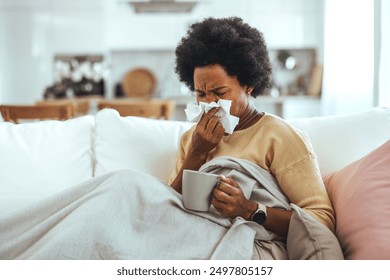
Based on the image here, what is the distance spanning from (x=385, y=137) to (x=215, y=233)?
0.73 m

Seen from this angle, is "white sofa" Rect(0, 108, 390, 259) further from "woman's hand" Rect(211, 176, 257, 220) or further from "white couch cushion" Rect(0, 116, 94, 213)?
"woman's hand" Rect(211, 176, 257, 220)

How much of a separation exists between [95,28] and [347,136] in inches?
191

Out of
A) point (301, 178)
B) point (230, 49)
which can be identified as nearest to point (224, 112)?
point (230, 49)

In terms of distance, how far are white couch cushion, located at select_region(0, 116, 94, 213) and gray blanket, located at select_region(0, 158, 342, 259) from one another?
1.61ft

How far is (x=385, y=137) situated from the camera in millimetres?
1689

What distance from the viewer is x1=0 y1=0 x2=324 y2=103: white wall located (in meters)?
6.08

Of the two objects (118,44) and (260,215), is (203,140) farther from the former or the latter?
(118,44)

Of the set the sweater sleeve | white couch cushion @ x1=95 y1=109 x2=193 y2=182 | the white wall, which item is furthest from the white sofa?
the white wall

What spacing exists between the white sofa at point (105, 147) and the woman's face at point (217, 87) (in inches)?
13.3

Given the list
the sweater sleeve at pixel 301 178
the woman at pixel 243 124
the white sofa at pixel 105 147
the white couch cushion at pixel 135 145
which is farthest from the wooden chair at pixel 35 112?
the sweater sleeve at pixel 301 178

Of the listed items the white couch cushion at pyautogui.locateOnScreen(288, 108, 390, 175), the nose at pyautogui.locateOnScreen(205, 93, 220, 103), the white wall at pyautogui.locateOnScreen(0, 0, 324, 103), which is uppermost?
the white wall at pyautogui.locateOnScreen(0, 0, 324, 103)

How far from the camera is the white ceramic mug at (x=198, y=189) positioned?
122 centimetres

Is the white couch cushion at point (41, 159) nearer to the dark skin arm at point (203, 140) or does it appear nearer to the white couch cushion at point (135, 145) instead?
the white couch cushion at point (135, 145)
